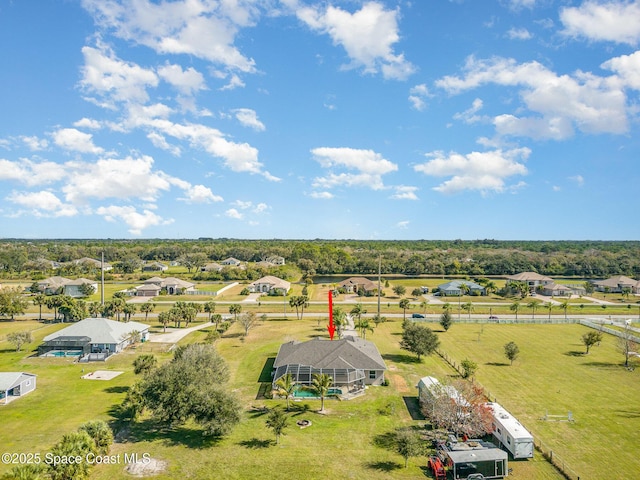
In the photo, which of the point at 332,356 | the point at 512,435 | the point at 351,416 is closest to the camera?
the point at 512,435

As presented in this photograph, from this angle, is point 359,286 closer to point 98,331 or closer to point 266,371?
point 266,371

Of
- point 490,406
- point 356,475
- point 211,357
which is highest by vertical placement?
point 211,357

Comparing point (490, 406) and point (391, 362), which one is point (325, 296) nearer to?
point (391, 362)

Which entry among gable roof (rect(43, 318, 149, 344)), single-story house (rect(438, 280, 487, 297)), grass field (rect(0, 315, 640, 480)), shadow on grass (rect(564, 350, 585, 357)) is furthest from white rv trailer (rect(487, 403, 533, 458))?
single-story house (rect(438, 280, 487, 297))

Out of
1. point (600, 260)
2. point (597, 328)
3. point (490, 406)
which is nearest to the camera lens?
point (490, 406)

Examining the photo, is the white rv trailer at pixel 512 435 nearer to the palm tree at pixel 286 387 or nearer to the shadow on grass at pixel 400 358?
the palm tree at pixel 286 387

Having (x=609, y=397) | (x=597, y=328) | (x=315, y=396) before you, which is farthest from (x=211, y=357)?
(x=597, y=328)

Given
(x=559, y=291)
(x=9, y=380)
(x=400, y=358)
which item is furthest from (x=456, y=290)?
(x=9, y=380)
